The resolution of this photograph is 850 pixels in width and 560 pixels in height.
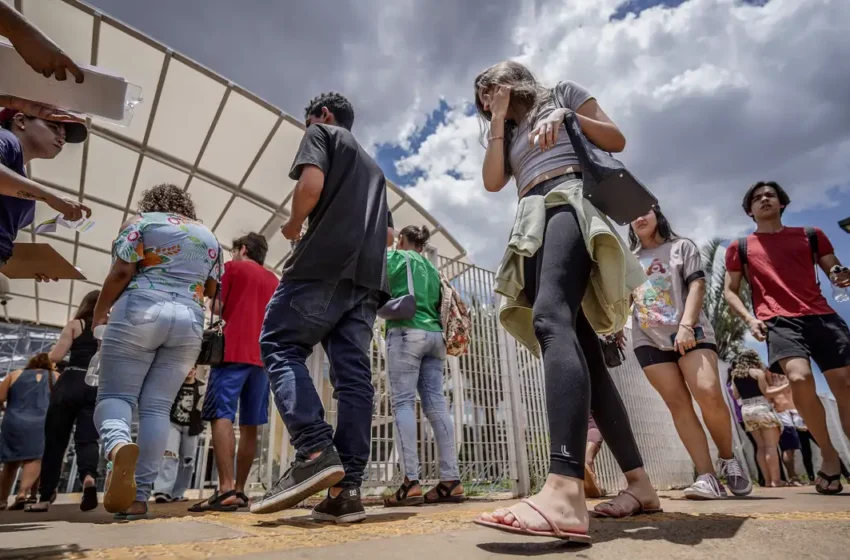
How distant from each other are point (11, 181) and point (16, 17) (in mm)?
595

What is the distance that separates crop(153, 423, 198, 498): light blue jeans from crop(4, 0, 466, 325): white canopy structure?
4239 millimetres

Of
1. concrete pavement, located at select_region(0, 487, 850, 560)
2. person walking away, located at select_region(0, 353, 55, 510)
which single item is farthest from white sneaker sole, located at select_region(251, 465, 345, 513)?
person walking away, located at select_region(0, 353, 55, 510)

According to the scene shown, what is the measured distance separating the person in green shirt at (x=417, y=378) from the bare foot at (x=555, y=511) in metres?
2.16

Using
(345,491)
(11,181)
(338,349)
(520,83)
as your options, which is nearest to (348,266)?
(338,349)

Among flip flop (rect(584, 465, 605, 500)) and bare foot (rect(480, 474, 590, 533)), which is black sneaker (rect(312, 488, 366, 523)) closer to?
bare foot (rect(480, 474, 590, 533))

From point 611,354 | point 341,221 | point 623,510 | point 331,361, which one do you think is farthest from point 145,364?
point 611,354

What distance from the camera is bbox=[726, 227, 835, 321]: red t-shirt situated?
128 inches

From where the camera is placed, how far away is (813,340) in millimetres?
3156

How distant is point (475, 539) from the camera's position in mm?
1312

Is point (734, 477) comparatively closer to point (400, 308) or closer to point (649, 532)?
point (649, 532)

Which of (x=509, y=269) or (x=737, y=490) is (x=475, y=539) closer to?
(x=509, y=269)

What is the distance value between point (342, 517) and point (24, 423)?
4.19 meters

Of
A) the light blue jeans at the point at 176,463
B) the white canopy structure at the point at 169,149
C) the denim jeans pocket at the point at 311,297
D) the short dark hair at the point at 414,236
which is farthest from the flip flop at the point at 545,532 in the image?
the white canopy structure at the point at 169,149

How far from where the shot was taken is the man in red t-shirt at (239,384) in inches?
130
